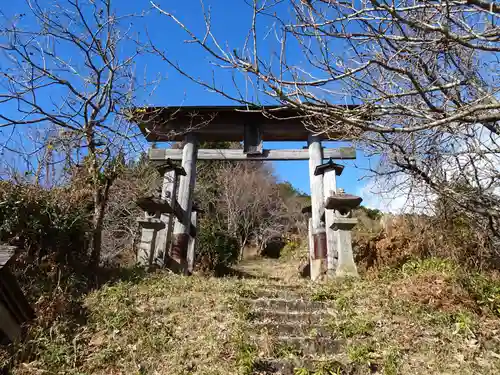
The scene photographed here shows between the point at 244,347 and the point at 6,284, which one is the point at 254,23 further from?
the point at 244,347

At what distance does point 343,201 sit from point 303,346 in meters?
3.30

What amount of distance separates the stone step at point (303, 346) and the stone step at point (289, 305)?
889 millimetres

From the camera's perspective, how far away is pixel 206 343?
4.77m

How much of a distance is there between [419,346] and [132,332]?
10.6 feet

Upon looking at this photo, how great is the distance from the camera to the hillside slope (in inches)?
174

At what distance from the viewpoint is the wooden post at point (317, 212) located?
845 centimetres

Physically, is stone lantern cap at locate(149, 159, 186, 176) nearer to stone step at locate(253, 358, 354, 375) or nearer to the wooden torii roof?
the wooden torii roof

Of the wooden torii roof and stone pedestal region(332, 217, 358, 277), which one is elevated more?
the wooden torii roof

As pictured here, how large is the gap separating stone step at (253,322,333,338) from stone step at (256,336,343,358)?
144mm

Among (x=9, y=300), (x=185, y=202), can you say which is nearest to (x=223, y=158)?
(x=185, y=202)

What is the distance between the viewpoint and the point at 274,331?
508cm

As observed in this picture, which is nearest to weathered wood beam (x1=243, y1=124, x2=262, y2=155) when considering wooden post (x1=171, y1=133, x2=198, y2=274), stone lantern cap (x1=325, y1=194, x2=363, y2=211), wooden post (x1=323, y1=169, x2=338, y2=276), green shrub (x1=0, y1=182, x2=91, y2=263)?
wooden post (x1=171, y1=133, x2=198, y2=274)

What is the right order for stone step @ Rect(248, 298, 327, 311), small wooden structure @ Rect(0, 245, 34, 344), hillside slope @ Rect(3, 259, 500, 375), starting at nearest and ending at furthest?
small wooden structure @ Rect(0, 245, 34, 344) < hillside slope @ Rect(3, 259, 500, 375) < stone step @ Rect(248, 298, 327, 311)

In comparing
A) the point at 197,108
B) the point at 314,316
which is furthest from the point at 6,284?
the point at 197,108
